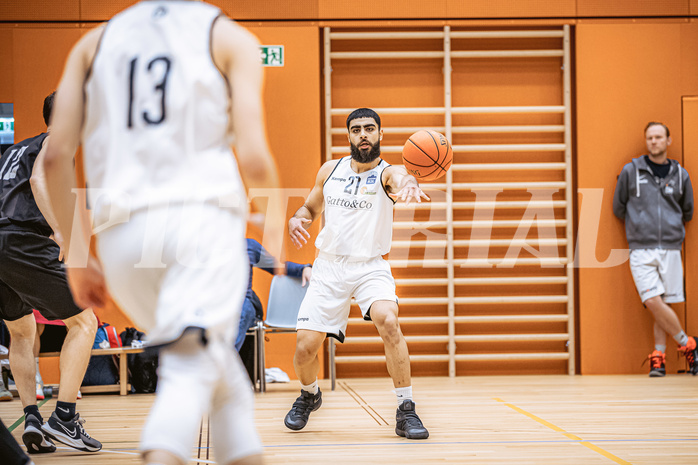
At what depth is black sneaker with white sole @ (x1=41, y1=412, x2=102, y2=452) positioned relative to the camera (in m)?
3.25

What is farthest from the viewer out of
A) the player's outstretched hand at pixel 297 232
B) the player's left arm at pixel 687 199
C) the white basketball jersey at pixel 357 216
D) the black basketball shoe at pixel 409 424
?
the player's left arm at pixel 687 199

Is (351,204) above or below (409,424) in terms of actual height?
above

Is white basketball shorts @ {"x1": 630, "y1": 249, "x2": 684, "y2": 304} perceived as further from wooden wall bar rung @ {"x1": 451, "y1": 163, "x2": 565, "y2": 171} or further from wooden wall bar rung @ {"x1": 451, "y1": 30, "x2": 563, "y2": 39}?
wooden wall bar rung @ {"x1": 451, "y1": 30, "x2": 563, "y2": 39}

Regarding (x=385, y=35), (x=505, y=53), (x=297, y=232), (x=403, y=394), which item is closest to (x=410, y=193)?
(x=297, y=232)

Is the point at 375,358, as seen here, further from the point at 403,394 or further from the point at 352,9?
the point at 352,9

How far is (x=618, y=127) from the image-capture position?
680 cm

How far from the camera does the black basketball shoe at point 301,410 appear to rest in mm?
3863

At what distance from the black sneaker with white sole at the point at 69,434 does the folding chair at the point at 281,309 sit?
8.13 feet

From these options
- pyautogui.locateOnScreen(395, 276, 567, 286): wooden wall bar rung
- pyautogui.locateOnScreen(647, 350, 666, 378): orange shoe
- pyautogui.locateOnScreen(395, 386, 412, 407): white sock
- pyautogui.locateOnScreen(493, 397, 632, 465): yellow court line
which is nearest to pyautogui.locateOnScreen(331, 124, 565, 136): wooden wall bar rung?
pyautogui.locateOnScreen(395, 276, 567, 286): wooden wall bar rung

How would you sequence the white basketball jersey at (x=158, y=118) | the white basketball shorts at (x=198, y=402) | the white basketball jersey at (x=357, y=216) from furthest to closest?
the white basketball jersey at (x=357, y=216) → the white basketball jersey at (x=158, y=118) → the white basketball shorts at (x=198, y=402)

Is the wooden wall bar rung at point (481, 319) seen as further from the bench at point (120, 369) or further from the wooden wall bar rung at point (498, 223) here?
the bench at point (120, 369)

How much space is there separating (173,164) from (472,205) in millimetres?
5532

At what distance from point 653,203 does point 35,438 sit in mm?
5653

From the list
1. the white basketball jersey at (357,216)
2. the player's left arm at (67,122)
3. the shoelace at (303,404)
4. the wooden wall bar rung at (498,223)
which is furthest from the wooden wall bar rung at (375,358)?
the player's left arm at (67,122)
